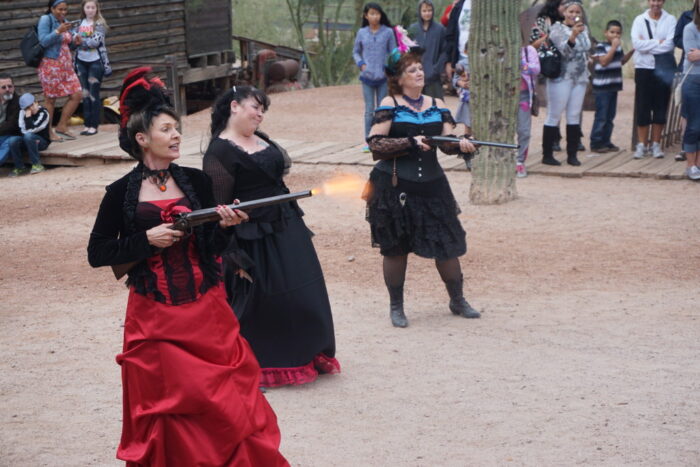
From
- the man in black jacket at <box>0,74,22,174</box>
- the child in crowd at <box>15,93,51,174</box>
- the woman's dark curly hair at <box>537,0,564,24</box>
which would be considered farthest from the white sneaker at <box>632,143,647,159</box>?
the man in black jacket at <box>0,74,22,174</box>

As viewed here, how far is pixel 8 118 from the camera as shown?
13.1 m

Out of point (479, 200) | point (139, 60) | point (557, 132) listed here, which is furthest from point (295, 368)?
point (139, 60)

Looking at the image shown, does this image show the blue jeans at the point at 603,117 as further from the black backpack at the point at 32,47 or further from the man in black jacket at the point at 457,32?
the black backpack at the point at 32,47

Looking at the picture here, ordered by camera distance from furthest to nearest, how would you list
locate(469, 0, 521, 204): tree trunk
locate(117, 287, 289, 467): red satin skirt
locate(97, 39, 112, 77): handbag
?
locate(97, 39, 112, 77): handbag, locate(469, 0, 521, 204): tree trunk, locate(117, 287, 289, 467): red satin skirt

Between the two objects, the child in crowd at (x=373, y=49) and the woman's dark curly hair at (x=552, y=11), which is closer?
the woman's dark curly hair at (x=552, y=11)

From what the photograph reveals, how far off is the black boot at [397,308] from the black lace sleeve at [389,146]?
0.93 metres

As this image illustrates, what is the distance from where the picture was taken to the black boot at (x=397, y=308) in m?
6.84

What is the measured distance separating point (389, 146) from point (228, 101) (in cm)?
123

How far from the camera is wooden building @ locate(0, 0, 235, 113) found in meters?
15.8

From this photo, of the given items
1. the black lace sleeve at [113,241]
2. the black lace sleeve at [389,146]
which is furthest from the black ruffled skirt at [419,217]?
the black lace sleeve at [113,241]

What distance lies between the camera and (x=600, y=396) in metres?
5.44

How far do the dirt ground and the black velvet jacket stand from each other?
117 cm

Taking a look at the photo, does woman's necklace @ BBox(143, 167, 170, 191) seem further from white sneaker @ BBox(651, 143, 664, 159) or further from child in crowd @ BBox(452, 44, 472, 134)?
white sneaker @ BBox(651, 143, 664, 159)

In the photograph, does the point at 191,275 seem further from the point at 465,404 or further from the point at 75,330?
the point at 75,330
